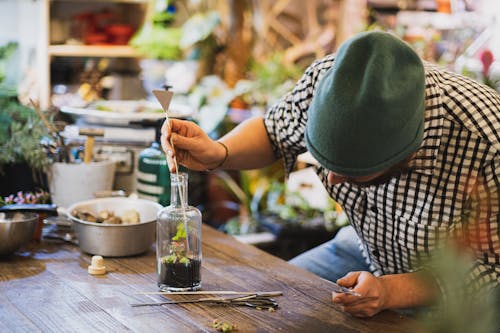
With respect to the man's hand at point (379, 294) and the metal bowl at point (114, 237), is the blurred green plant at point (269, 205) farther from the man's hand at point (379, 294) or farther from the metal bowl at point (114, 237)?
the man's hand at point (379, 294)

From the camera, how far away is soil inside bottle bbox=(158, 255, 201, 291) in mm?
1605

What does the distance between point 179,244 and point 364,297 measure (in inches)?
17.9

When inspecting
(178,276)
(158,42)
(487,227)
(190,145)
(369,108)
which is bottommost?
(178,276)

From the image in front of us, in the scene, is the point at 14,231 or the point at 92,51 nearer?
the point at 14,231

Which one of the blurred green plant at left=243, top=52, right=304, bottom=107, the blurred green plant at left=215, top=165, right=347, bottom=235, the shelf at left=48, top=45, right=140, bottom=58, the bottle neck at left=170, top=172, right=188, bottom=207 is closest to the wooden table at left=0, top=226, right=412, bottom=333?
the bottle neck at left=170, top=172, right=188, bottom=207

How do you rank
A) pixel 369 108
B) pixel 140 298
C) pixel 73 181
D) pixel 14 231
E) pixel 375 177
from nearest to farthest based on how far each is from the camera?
pixel 369 108 < pixel 375 177 < pixel 140 298 < pixel 14 231 < pixel 73 181

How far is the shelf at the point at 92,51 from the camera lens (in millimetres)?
4492

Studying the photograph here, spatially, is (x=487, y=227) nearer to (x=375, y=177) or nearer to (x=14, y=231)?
(x=375, y=177)

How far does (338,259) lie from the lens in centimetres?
214

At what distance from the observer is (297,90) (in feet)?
6.30

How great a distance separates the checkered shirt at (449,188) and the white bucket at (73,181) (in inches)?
34.6

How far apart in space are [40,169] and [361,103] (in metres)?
1.25

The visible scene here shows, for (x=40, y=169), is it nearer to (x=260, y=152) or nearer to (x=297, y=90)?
(x=260, y=152)

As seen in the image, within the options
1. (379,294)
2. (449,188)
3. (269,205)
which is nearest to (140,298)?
(379,294)
